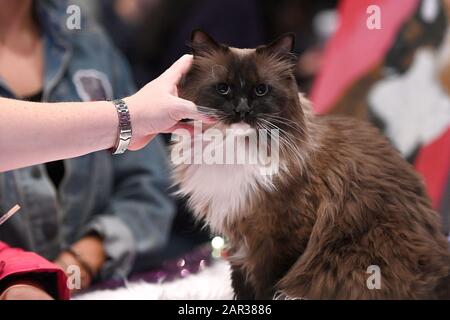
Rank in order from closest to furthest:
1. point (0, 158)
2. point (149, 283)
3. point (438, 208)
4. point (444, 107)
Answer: point (0, 158)
point (438, 208)
point (149, 283)
point (444, 107)

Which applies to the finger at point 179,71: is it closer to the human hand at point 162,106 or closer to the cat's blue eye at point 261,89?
the human hand at point 162,106

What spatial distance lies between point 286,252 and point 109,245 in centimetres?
65

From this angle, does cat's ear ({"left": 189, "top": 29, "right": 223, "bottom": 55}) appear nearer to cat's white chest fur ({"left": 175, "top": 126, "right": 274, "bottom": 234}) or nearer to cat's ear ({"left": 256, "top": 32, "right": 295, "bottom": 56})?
cat's ear ({"left": 256, "top": 32, "right": 295, "bottom": 56})

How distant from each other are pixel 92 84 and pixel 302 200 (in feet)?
2.11

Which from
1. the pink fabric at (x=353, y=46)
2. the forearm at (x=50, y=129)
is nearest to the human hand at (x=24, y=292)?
the forearm at (x=50, y=129)

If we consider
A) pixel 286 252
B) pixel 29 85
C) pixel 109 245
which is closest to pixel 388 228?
pixel 286 252

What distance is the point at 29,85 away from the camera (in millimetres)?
1519

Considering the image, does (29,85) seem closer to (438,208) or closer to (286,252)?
(286,252)

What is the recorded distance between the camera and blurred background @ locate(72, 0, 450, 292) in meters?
1.45

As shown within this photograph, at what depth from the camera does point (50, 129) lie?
3.44 ft

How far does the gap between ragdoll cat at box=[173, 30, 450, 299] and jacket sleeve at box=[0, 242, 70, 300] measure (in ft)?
1.01

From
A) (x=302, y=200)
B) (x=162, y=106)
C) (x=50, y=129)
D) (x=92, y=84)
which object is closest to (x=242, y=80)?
(x=162, y=106)

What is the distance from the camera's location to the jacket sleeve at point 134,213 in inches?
63.0

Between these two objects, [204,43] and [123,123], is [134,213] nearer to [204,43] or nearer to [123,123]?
[123,123]
